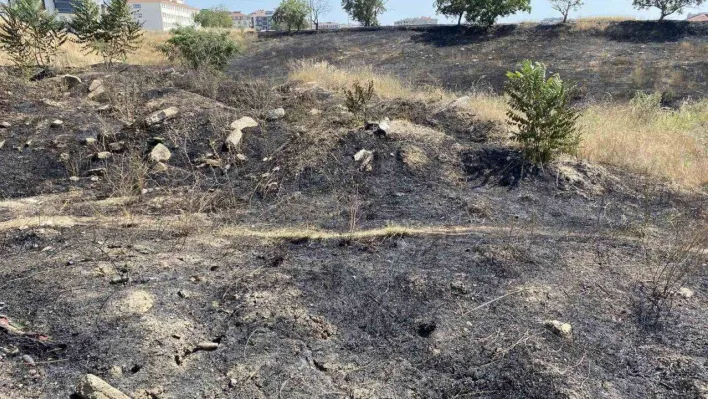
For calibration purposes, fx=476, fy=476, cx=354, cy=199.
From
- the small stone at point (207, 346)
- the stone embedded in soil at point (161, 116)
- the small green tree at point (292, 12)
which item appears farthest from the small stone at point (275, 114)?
the small green tree at point (292, 12)

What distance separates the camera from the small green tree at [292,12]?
Result: 24500mm

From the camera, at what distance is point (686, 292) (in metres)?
2.93

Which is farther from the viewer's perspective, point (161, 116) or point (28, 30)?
point (28, 30)

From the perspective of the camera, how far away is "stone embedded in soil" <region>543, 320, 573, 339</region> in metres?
2.49

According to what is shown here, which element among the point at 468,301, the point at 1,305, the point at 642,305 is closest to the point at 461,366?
the point at 468,301

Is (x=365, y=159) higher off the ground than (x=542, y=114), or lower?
lower

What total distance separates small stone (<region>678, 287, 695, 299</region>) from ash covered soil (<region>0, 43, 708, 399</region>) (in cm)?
2

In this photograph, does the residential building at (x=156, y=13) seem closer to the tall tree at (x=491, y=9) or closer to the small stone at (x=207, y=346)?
the tall tree at (x=491, y=9)

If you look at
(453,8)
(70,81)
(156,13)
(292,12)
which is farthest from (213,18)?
(156,13)

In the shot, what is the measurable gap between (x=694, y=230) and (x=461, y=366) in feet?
8.94

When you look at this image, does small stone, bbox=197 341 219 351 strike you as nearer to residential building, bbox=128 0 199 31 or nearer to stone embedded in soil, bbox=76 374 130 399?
stone embedded in soil, bbox=76 374 130 399

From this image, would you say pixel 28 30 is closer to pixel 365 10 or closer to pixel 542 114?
pixel 542 114

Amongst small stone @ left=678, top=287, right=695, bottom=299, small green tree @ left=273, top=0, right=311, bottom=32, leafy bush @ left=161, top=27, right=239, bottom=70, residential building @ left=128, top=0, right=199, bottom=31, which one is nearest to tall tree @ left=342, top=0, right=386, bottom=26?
small green tree @ left=273, top=0, right=311, bottom=32

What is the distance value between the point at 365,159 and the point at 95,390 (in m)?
3.37
